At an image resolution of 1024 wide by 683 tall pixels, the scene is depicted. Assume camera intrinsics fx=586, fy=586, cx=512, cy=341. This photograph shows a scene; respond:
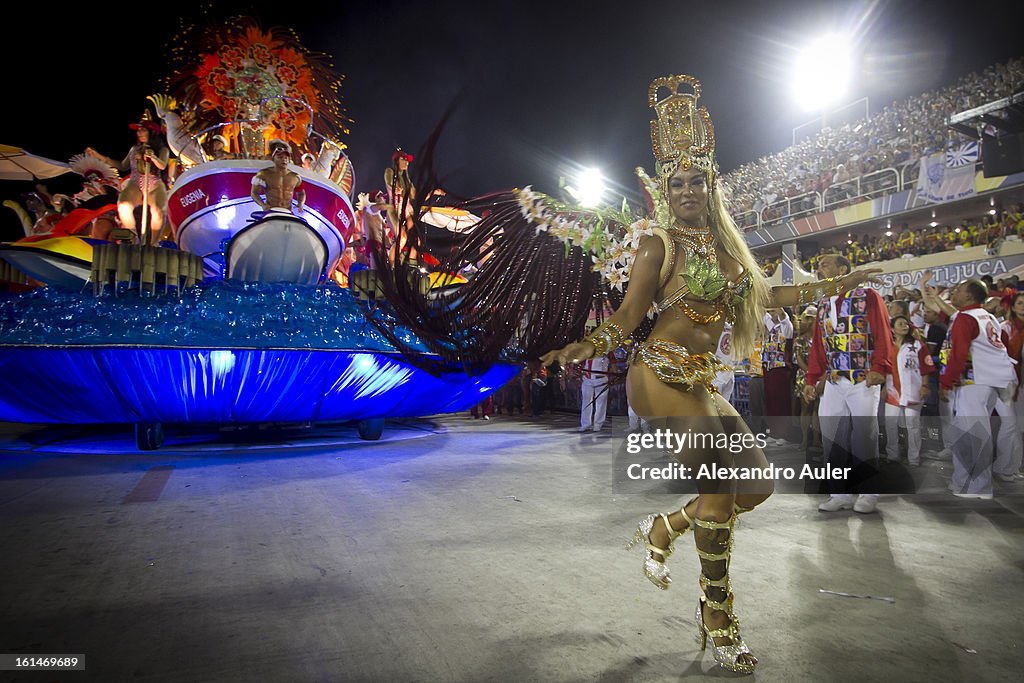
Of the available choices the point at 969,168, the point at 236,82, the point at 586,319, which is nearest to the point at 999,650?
the point at 586,319

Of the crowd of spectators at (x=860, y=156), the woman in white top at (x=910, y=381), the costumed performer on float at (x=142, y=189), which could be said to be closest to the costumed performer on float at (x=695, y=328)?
the woman in white top at (x=910, y=381)

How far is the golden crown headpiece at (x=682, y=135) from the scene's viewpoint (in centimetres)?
259

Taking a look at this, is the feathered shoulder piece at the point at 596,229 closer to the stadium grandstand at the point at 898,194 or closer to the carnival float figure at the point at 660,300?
the carnival float figure at the point at 660,300

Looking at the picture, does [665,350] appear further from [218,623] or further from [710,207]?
[218,623]

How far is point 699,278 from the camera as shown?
2367 millimetres

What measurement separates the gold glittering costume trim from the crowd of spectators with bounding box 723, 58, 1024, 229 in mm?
16551

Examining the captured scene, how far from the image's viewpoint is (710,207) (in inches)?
104

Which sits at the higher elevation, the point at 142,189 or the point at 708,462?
the point at 142,189

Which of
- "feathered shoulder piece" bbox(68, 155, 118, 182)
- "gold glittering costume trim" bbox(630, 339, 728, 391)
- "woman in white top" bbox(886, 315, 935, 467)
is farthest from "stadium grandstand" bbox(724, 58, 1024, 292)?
"feathered shoulder piece" bbox(68, 155, 118, 182)

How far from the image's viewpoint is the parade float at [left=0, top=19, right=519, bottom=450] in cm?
659

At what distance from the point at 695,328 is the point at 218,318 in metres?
6.11

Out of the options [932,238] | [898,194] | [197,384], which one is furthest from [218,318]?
[898,194]

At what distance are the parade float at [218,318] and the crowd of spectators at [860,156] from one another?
15.4 m

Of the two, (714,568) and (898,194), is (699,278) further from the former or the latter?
(898,194)
